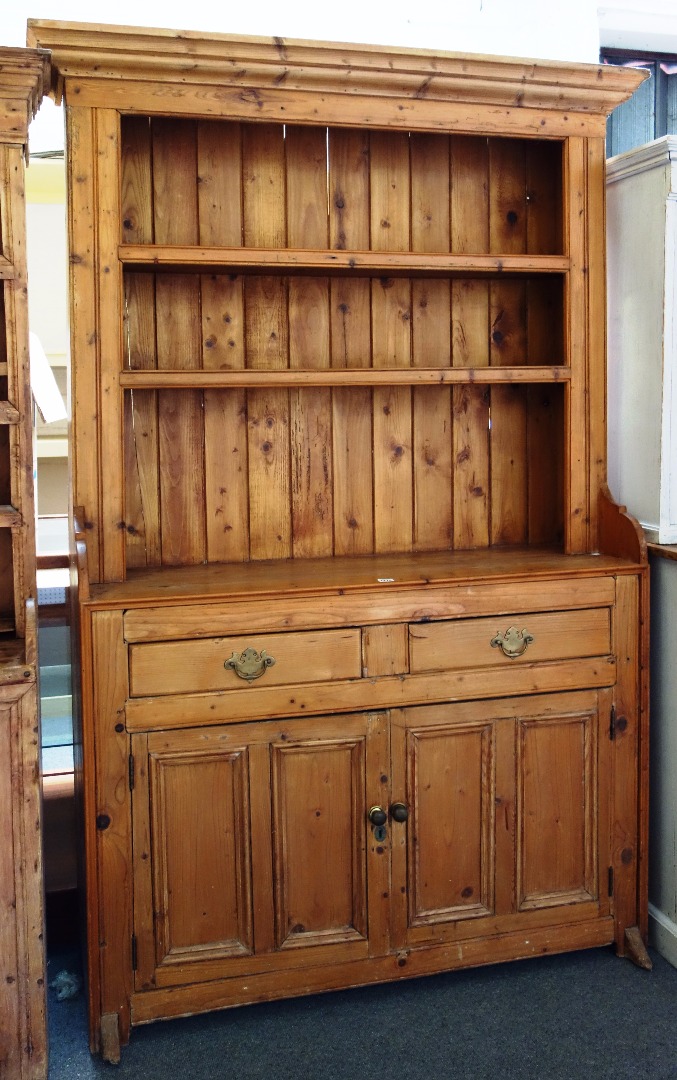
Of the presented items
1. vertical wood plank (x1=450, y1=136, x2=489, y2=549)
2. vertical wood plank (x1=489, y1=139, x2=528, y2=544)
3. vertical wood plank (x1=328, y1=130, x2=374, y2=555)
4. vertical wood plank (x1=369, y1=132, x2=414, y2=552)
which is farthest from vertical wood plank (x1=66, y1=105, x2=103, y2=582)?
vertical wood plank (x1=489, y1=139, x2=528, y2=544)

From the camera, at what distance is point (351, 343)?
2.71 m

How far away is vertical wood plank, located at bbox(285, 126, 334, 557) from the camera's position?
103 inches

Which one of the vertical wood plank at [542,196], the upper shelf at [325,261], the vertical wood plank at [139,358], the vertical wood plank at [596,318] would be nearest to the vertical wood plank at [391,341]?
the upper shelf at [325,261]

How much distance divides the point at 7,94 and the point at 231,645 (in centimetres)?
123

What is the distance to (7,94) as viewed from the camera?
200cm

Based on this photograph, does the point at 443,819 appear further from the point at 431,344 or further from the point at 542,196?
the point at 542,196

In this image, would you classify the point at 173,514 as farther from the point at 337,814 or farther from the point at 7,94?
the point at 7,94

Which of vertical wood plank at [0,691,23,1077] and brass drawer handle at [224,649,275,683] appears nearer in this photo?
vertical wood plank at [0,691,23,1077]

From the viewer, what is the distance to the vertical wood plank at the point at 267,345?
102 inches

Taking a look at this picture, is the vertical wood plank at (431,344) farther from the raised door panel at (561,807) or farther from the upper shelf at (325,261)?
the raised door panel at (561,807)

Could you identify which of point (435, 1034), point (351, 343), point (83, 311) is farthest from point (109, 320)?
point (435, 1034)

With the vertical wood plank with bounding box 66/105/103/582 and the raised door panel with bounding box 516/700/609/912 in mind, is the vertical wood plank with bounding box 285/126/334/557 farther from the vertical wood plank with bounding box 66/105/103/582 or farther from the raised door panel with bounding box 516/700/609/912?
the raised door panel with bounding box 516/700/609/912

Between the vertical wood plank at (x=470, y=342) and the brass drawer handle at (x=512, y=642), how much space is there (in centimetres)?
50

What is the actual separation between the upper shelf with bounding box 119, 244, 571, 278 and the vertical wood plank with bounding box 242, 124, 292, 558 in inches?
4.9
